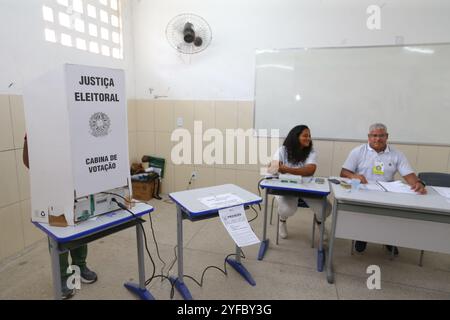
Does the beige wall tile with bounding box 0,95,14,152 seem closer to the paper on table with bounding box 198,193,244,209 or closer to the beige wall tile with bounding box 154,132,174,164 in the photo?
the paper on table with bounding box 198,193,244,209

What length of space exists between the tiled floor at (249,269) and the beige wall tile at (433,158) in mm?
1003

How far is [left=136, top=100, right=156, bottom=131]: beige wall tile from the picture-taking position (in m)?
3.93

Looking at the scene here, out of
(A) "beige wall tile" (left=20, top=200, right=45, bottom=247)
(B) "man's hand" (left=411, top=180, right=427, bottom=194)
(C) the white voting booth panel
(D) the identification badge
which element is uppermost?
(C) the white voting booth panel

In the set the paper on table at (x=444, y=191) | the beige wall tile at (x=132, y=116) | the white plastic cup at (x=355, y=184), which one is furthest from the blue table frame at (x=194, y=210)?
the beige wall tile at (x=132, y=116)

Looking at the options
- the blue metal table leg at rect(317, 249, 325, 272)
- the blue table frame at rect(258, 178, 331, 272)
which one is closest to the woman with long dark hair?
the blue table frame at rect(258, 178, 331, 272)

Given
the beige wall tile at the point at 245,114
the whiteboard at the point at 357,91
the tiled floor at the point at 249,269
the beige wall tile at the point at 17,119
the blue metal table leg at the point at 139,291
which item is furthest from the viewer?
the beige wall tile at the point at 245,114

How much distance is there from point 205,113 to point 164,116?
1.96 feet

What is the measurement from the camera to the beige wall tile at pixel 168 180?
4.02m

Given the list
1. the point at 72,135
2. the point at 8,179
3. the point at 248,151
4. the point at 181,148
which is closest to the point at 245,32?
the point at 248,151

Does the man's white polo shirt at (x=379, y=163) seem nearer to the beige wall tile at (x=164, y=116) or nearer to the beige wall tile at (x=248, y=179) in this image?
the beige wall tile at (x=248, y=179)

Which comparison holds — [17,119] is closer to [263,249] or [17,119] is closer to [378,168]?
[263,249]

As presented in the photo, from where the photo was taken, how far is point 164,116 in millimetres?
3885

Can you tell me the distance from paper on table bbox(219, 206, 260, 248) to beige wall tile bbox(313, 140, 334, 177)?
1.96m

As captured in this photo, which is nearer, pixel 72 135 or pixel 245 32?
pixel 72 135
